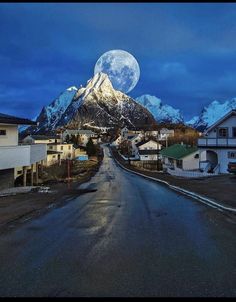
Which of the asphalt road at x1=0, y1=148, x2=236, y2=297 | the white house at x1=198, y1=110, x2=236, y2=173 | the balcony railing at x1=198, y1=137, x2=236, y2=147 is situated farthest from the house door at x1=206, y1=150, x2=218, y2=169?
the asphalt road at x1=0, y1=148, x2=236, y2=297

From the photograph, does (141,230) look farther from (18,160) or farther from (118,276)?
(18,160)

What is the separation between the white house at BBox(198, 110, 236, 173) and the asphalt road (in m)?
35.7

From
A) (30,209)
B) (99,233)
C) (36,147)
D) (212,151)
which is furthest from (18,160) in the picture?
(212,151)

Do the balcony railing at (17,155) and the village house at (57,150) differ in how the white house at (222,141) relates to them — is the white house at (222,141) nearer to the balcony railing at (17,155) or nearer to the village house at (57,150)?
the balcony railing at (17,155)

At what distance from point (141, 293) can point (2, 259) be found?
331 cm

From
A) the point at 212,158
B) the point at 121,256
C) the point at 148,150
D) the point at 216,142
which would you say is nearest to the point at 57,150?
the point at 148,150

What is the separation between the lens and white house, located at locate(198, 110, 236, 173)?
48438 mm

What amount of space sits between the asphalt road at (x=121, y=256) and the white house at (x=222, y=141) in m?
35.7

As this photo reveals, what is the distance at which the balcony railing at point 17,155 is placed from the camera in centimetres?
2594

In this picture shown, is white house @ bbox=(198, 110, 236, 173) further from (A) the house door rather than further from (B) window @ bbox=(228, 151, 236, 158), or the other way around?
(A) the house door

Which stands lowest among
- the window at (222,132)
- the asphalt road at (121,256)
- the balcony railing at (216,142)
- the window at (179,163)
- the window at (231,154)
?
the asphalt road at (121,256)

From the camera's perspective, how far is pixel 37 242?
9.76 m

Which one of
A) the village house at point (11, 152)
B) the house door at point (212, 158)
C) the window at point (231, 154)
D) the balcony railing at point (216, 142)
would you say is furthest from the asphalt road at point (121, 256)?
the house door at point (212, 158)

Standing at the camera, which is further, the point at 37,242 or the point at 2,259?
the point at 37,242
